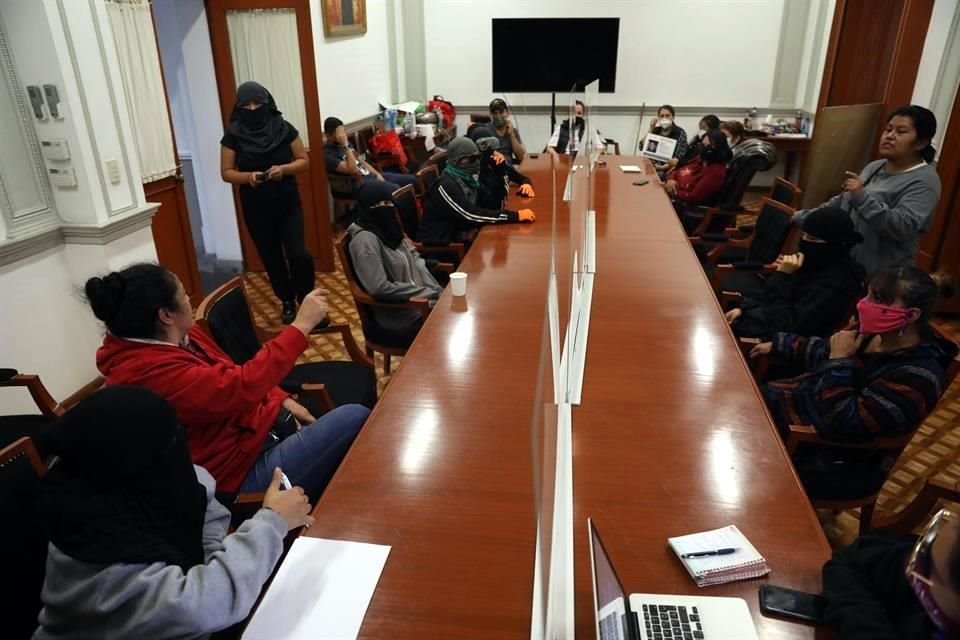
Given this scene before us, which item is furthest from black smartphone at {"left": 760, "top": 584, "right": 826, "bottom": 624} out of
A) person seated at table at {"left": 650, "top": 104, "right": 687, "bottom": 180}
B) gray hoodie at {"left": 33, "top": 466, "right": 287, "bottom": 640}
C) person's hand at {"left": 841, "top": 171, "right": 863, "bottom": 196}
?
person seated at table at {"left": 650, "top": 104, "right": 687, "bottom": 180}

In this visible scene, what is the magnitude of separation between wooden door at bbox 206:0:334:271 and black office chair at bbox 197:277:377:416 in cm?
217

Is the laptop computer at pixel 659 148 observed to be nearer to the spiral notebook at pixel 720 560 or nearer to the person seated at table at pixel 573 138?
the person seated at table at pixel 573 138

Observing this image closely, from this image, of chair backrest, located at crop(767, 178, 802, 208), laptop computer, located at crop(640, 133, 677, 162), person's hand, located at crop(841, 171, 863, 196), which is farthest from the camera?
laptop computer, located at crop(640, 133, 677, 162)

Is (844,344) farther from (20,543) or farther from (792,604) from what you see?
(20,543)

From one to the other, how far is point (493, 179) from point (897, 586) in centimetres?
317

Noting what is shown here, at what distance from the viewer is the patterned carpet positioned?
86.4 inches

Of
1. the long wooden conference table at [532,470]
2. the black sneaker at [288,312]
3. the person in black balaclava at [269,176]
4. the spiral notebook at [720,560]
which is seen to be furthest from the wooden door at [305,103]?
the spiral notebook at [720,560]

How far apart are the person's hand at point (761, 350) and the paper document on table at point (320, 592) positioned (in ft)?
5.16

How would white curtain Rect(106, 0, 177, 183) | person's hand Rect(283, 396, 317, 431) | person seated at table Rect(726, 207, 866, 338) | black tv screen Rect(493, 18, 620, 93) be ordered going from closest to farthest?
person's hand Rect(283, 396, 317, 431) → person seated at table Rect(726, 207, 866, 338) → white curtain Rect(106, 0, 177, 183) → black tv screen Rect(493, 18, 620, 93)

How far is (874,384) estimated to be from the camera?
5.40 ft

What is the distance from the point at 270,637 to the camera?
1.02 metres

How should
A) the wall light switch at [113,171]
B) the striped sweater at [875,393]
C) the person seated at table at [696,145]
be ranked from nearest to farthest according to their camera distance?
the striped sweater at [875,393]
the wall light switch at [113,171]
the person seated at table at [696,145]

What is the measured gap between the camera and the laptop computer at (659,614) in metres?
0.94

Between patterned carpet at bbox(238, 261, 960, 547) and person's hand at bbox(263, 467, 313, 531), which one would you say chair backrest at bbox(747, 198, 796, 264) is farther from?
person's hand at bbox(263, 467, 313, 531)
